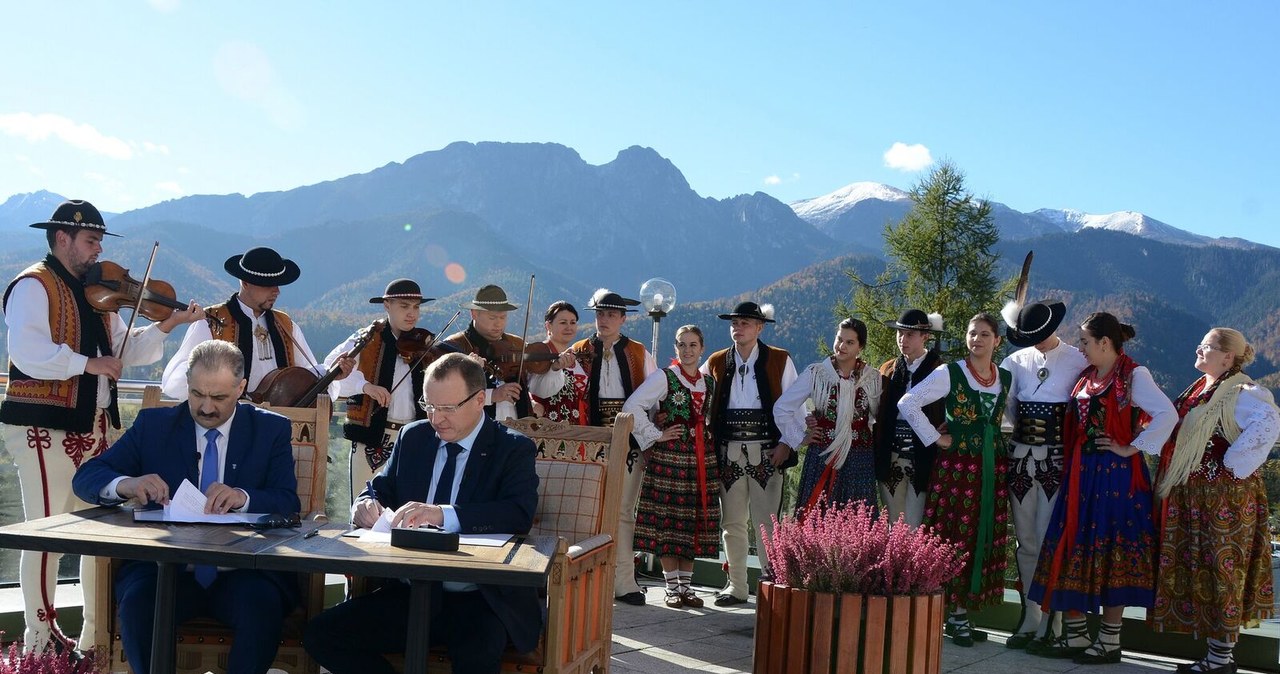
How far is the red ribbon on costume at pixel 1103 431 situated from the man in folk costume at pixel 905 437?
66 centimetres

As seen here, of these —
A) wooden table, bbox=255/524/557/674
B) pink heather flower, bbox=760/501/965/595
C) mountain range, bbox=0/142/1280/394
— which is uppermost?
mountain range, bbox=0/142/1280/394

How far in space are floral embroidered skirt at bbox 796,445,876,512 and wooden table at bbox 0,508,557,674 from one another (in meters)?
2.81

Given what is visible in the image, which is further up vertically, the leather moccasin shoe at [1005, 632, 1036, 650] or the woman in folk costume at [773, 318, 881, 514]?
the woman in folk costume at [773, 318, 881, 514]

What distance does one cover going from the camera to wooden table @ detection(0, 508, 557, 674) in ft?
7.70

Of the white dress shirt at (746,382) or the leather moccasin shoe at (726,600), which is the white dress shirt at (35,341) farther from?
the leather moccasin shoe at (726,600)

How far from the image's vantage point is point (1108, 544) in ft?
15.2

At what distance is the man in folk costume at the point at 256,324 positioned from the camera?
453 cm

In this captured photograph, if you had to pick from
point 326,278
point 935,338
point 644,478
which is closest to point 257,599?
point 644,478

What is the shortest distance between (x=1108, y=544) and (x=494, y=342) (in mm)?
2895

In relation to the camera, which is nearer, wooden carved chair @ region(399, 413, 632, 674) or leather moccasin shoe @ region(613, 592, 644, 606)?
wooden carved chair @ region(399, 413, 632, 674)

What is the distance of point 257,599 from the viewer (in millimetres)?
2918

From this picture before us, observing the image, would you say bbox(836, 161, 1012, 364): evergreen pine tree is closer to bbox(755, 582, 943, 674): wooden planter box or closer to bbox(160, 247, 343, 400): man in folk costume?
bbox(160, 247, 343, 400): man in folk costume

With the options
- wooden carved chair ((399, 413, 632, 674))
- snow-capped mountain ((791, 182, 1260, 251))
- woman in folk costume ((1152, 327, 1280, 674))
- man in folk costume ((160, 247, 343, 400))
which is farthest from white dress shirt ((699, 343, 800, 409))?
snow-capped mountain ((791, 182, 1260, 251))

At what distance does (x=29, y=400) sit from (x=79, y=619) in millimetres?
1003
